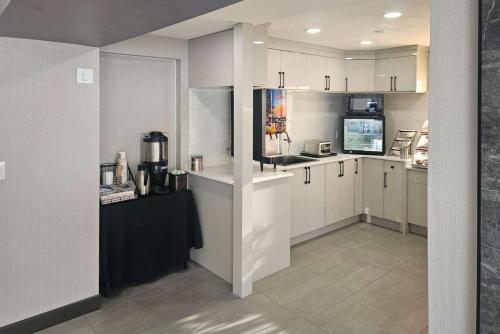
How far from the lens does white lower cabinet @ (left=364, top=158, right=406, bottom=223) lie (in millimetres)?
4938

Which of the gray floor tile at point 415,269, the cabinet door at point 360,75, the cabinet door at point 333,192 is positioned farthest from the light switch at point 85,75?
the cabinet door at point 360,75

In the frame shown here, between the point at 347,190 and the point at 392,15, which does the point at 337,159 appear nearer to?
the point at 347,190

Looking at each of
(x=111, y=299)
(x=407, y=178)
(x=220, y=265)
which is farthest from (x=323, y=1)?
(x=407, y=178)

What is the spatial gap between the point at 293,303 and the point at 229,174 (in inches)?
51.3

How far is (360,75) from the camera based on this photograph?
5.23m

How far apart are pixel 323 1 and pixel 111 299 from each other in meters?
2.82

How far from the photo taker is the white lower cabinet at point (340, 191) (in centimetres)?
484

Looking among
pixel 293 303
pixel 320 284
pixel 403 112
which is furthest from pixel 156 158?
pixel 403 112

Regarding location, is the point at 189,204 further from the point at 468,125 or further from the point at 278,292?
the point at 468,125

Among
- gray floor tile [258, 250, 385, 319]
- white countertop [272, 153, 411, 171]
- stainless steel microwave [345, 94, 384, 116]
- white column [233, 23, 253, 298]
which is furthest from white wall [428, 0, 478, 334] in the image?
stainless steel microwave [345, 94, 384, 116]

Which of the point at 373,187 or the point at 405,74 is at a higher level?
the point at 405,74

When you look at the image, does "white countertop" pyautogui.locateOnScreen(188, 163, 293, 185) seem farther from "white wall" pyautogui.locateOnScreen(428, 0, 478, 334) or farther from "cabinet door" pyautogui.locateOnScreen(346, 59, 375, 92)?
"white wall" pyautogui.locateOnScreen(428, 0, 478, 334)

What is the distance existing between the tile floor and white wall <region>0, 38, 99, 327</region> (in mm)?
356

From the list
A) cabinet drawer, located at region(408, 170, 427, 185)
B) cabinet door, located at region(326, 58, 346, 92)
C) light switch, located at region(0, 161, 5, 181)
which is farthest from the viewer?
cabinet door, located at region(326, 58, 346, 92)
